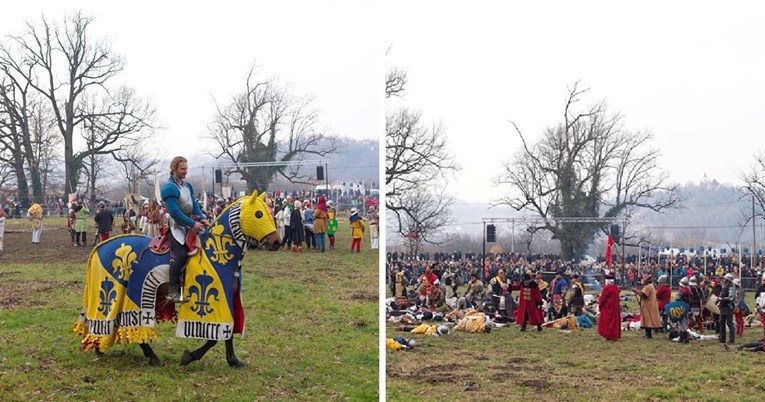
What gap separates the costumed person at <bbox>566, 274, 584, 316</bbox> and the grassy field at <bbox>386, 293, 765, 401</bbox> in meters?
0.74

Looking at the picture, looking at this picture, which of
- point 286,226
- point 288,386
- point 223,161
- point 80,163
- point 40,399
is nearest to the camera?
point 40,399

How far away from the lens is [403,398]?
6.45m

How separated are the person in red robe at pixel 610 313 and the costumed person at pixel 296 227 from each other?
314 cm

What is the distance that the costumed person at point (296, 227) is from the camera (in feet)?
24.8

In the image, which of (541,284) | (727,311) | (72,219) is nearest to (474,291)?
(541,284)

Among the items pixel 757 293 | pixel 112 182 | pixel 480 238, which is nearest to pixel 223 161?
pixel 112 182

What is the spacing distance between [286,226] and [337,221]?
50 centimetres

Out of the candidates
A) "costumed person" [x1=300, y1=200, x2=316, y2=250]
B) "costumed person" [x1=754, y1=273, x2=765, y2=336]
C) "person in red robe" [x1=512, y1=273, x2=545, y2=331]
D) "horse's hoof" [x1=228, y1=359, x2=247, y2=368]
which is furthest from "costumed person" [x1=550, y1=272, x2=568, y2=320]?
"horse's hoof" [x1=228, y1=359, x2=247, y2=368]

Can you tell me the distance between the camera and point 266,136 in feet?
23.7

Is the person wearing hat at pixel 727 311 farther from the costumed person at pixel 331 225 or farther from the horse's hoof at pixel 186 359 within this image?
the horse's hoof at pixel 186 359

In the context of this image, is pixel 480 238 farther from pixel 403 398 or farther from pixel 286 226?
pixel 403 398

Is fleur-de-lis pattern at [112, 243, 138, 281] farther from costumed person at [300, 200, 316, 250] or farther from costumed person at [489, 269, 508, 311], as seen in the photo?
costumed person at [489, 269, 508, 311]

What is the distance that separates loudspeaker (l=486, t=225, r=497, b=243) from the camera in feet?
29.6

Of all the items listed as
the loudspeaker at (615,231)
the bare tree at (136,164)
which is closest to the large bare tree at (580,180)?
the loudspeaker at (615,231)
